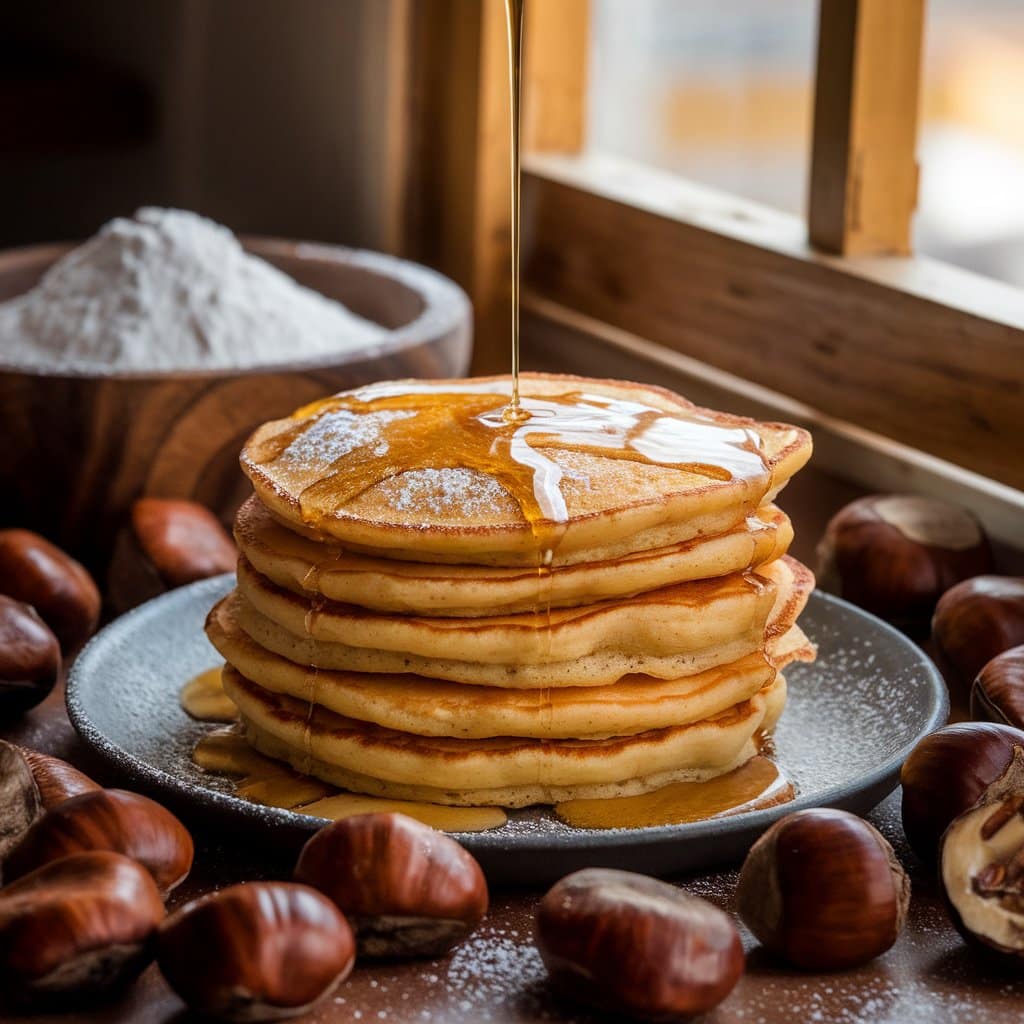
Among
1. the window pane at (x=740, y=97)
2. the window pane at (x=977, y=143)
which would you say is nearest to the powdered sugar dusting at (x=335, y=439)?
the window pane at (x=740, y=97)

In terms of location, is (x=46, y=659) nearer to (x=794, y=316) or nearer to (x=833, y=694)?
(x=833, y=694)

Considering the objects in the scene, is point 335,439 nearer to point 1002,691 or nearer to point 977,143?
point 1002,691

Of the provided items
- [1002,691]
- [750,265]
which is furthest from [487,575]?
[750,265]

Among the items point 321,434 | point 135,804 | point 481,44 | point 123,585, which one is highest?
point 481,44

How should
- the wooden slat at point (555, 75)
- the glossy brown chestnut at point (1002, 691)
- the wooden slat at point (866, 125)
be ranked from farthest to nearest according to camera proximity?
the wooden slat at point (555, 75) → the wooden slat at point (866, 125) → the glossy brown chestnut at point (1002, 691)

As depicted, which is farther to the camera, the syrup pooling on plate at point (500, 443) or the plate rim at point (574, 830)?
the syrup pooling on plate at point (500, 443)

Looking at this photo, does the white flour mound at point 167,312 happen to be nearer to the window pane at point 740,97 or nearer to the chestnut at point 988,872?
the chestnut at point 988,872

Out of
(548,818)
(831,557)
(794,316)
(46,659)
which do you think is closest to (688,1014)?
(548,818)
